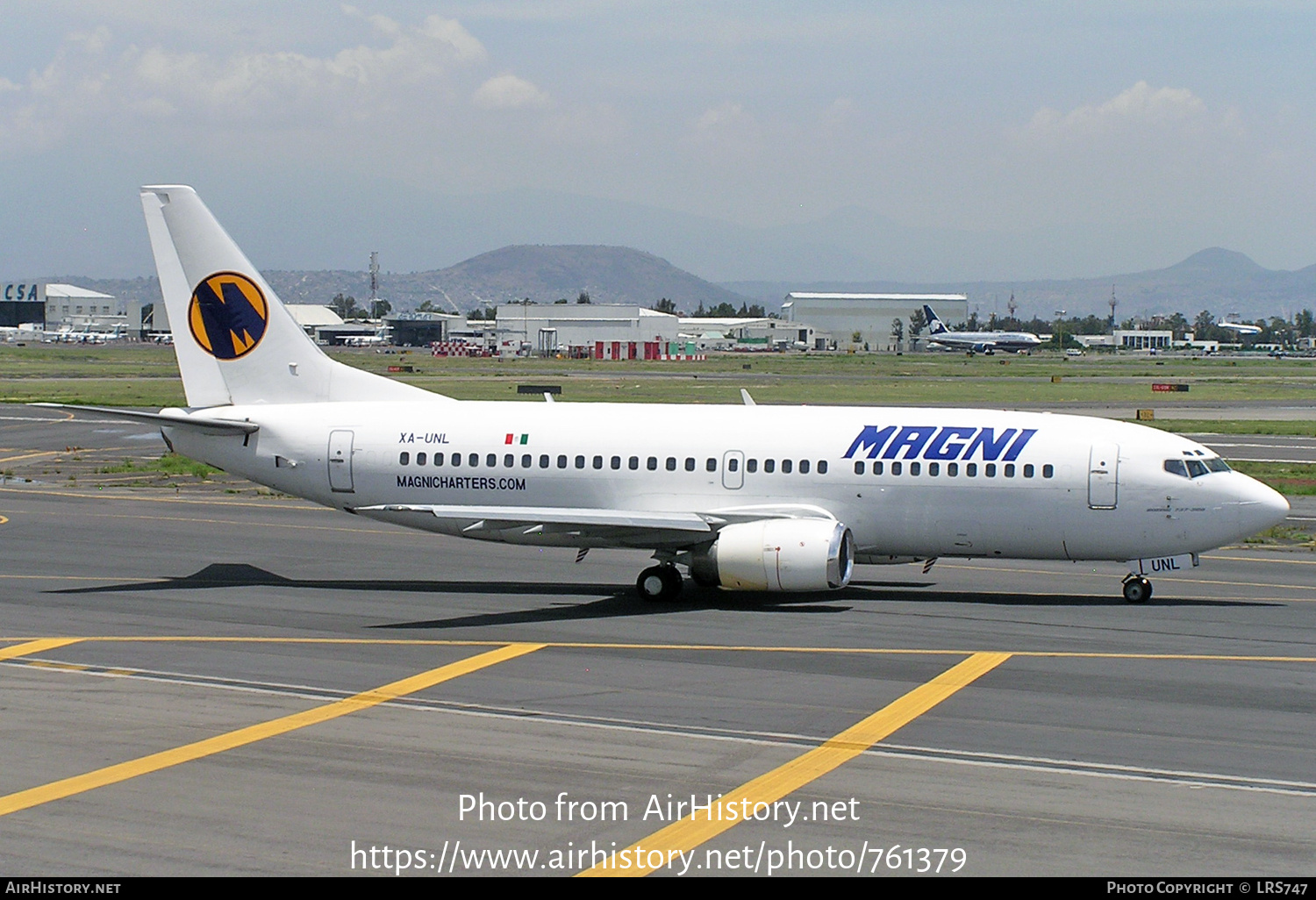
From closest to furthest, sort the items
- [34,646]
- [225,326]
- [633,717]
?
[633,717] → [34,646] → [225,326]

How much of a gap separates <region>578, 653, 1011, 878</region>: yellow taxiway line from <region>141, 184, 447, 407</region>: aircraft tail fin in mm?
16945

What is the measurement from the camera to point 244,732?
20.0 meters

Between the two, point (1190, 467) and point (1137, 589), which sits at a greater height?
point (1190, 467)

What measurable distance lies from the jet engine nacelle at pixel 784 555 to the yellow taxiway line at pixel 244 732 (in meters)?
5.34

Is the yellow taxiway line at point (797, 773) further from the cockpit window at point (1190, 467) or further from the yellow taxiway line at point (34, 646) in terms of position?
the yellow taxiway line at point (34, 646)

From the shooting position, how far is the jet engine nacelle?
29.6 metres

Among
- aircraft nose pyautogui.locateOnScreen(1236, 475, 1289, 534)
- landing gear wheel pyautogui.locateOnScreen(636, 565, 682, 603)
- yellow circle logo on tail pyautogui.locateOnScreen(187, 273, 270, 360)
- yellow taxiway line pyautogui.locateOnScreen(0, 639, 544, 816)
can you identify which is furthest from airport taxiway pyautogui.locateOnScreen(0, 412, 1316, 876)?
yellow circle logo on tail pyautogui.locateOnScreen(187, 273, 270, 360)

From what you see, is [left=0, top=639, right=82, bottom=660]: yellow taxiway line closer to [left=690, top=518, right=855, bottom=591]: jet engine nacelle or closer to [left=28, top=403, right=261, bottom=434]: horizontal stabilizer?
[left=28, top=403, right=261, bottom=434]: horizontal stabilizer

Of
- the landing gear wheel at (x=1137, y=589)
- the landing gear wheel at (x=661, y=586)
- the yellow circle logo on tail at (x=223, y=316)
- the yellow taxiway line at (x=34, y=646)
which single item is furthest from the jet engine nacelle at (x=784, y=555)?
the yellow circle logo on tail at (x=223, y=316)

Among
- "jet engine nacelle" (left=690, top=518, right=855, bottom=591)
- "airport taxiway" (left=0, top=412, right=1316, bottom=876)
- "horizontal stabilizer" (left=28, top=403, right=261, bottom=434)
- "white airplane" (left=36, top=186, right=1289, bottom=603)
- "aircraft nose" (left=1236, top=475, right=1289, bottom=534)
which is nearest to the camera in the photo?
"airport taxiway" (left=0, top=412, right=1316, bottom=876)

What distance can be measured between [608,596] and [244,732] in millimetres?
13413

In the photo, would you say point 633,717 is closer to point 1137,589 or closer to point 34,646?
point 34,646

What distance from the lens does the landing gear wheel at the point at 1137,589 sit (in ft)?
102

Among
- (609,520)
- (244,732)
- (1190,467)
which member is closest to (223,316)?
(609,520)
